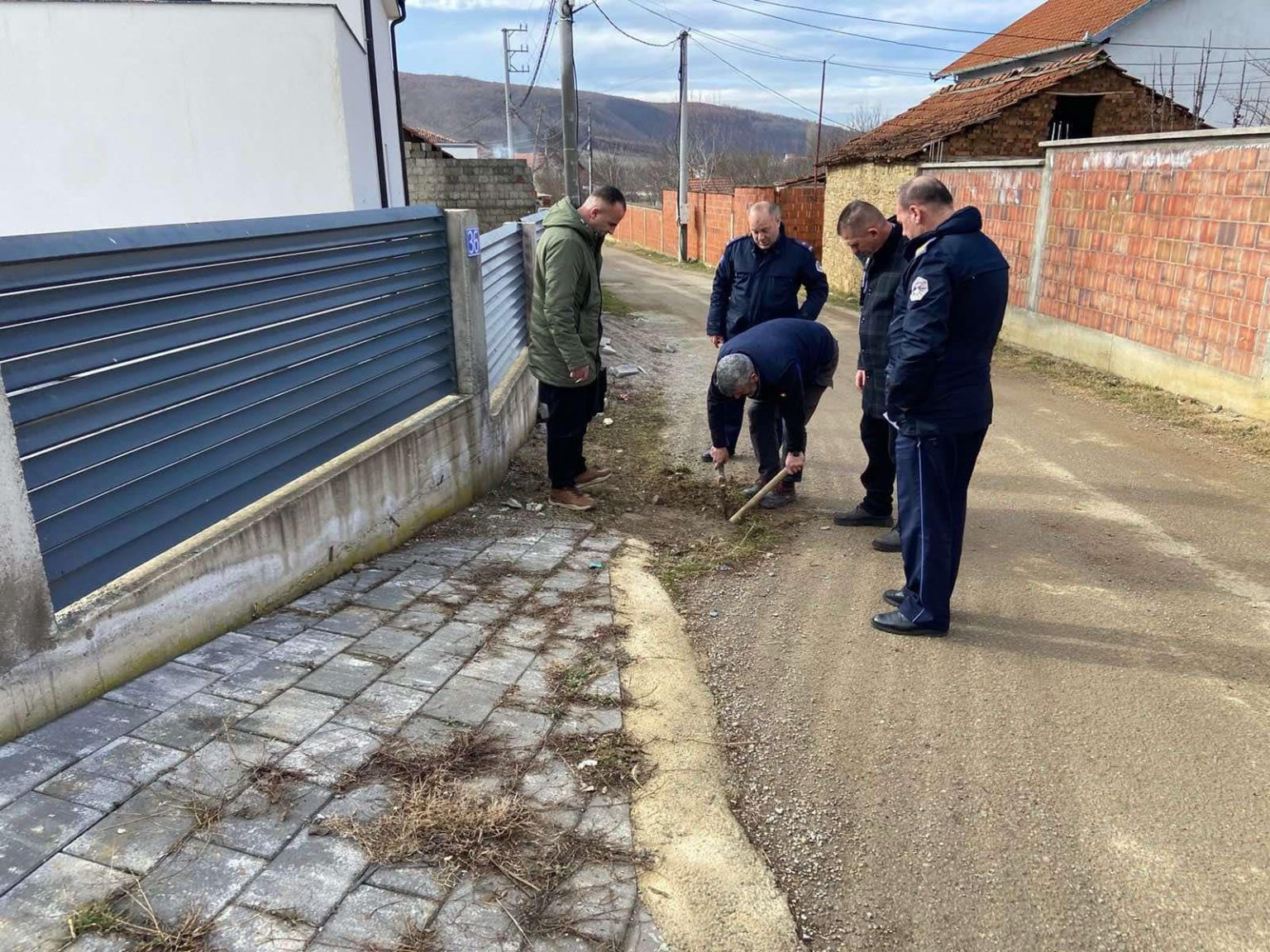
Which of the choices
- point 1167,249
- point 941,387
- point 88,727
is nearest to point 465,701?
point 88,727

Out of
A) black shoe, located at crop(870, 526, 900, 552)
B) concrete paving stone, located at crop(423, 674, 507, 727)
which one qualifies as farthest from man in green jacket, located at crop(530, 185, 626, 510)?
concrete paving stone, located at crop(423, 674, 507, 727)

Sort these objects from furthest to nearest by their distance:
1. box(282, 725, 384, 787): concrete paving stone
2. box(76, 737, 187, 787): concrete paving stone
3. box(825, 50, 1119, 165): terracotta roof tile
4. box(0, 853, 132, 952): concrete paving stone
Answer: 1. box(825, 50, 1119, 165): terracotta roof tile
2. box(282, 725, 384, 787): concrete paving stone
3. box(76, 737, 187, 787): concrete paving stone
4. box(0, 853, 132, 952): concrete paving stone

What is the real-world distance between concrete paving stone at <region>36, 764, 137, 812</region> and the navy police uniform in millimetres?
2995

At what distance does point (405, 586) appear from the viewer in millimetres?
4086

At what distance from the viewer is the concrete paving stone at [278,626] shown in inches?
135

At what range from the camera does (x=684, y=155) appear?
90.0 feet

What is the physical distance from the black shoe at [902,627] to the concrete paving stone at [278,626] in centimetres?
246

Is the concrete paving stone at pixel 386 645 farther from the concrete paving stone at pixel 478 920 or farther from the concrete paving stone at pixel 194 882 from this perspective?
the concrete paving stone at pixel 478 920

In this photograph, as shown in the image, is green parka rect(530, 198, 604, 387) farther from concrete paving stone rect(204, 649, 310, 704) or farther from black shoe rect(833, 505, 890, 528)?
concrete paving stone rect(204, 649, 310, 704)

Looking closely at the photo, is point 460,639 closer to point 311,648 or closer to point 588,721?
point 311,648

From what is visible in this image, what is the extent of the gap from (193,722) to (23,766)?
456 millimetres

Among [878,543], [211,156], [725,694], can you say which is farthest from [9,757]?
[211,156]

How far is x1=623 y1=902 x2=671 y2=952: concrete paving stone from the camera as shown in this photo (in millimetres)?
2178

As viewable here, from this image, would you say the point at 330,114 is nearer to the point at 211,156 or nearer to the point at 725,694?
the point at 211,156
